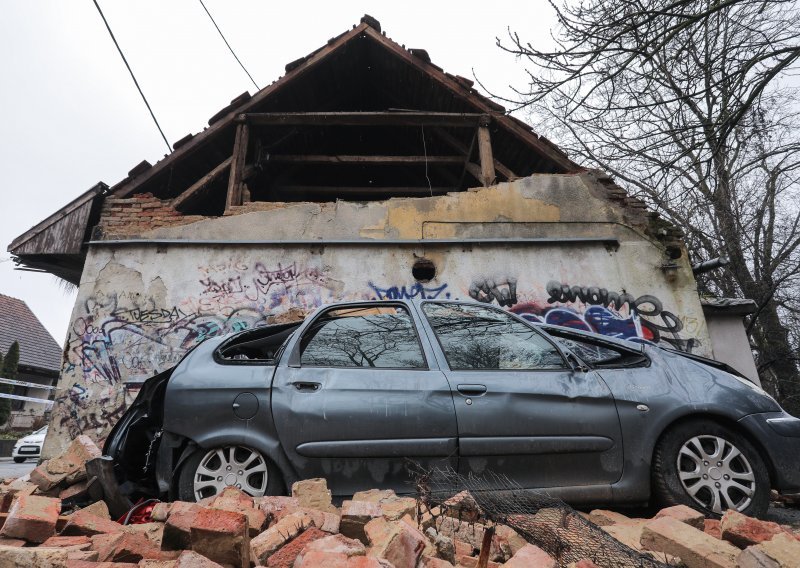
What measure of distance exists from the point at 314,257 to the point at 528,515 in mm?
4904

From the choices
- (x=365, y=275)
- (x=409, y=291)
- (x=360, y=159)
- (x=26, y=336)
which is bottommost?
(x=409, y=291)

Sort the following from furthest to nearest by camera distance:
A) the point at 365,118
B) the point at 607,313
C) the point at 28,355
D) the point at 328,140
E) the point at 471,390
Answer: the point at 28,355 < the point at 328,140 < the point at 365,118 < the point at 607,313 < the point at 471,390

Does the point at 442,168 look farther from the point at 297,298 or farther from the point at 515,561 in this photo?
the point at 515,561

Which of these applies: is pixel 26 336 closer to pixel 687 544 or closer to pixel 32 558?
pixel 32 558

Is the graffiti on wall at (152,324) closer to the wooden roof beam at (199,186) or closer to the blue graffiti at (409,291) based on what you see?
the blue graffiti at (409,291)

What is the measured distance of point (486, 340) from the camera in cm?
341

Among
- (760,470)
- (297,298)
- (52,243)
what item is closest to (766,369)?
(760,470)

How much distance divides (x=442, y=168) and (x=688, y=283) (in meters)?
4.86

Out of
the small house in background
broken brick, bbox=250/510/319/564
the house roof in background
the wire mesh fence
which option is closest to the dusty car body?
the wire mesh fence

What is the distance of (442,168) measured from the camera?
30.9 feet

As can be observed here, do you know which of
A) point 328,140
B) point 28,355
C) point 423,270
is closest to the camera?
point 423,270

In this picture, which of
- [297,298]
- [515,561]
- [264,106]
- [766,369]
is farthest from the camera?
[766,369]

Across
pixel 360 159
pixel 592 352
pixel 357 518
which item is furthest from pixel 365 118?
pixel 357 518

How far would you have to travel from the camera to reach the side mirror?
3.22 metres
